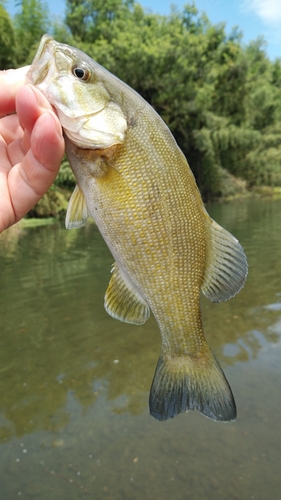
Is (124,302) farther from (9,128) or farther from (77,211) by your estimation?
(9,128)

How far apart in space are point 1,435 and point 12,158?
3652 millimetres

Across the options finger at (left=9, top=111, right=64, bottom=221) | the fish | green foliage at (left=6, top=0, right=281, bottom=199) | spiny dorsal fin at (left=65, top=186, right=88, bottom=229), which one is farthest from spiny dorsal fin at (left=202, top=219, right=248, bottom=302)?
green foliage at (left=6, top=0, right=281, bottom=199)

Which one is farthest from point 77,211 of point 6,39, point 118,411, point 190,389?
point 6,39

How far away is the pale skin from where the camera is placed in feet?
5.84

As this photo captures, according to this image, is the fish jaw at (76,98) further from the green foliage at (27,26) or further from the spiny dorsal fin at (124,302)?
the green foliage at (27,26)

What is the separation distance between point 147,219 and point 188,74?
121 feet

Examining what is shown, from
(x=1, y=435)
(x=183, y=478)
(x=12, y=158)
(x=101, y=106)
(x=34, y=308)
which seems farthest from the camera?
(x=34, y=308)

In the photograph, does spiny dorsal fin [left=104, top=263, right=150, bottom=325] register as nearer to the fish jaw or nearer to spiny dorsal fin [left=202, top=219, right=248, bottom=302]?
spiny dorsal fin [left=202, top=219, right=248, bottom=302]

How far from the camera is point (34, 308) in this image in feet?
28.4

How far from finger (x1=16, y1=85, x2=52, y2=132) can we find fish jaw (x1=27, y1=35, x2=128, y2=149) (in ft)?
0.44

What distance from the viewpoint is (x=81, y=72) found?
2016 millimetres

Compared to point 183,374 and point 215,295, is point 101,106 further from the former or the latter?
point 183,374

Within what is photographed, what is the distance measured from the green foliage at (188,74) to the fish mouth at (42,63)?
88.0 ft

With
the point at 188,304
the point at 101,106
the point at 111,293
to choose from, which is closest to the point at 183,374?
the point at 188,304
